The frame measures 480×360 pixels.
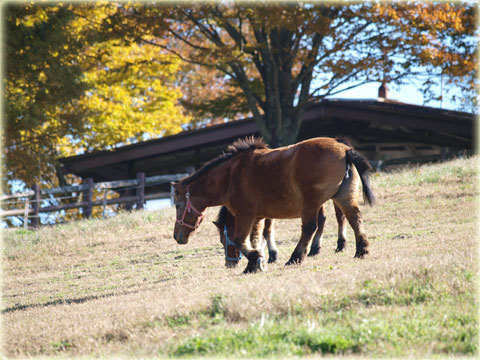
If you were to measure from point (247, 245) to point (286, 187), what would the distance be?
109 cm

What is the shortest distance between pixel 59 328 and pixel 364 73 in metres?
16.2

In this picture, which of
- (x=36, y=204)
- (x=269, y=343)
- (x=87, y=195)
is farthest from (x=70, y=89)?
(x=269, y=343)

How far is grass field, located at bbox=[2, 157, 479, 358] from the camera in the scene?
5.67m

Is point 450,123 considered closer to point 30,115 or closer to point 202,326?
point 30,115

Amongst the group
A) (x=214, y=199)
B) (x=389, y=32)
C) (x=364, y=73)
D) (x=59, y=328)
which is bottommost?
(x=59, y=328)

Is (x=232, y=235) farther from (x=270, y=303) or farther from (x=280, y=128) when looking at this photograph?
(x=280, y=128)

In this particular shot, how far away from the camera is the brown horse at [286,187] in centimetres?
922

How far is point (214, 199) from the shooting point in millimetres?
10219

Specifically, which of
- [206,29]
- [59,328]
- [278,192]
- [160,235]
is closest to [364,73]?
[206,29]

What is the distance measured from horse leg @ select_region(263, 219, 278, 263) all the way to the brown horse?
120 centimetres

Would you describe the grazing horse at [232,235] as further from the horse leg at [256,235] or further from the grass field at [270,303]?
the grass field at [270,303]

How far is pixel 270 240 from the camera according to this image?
36.2 feet

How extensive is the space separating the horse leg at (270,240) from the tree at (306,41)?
10073 millimetres

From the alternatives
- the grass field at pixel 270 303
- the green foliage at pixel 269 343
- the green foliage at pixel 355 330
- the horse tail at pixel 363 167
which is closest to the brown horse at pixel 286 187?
the horse tail at pixel 363 167
